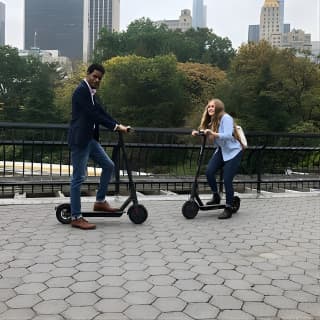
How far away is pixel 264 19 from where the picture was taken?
4574 inches

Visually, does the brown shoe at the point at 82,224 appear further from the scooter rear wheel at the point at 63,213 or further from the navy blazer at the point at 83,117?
the navy blazer at the point at 83,117

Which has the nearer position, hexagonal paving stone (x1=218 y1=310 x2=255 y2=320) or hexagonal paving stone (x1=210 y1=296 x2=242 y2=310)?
hexagonal paving stone (x1=218 y1=310 x2=255 y2=320)

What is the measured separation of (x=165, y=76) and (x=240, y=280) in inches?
1813

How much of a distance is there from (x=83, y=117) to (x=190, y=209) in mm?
1949

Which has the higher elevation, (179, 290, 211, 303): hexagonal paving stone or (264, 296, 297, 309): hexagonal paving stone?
(179, 290, 211, 303): hexagonal paving stone

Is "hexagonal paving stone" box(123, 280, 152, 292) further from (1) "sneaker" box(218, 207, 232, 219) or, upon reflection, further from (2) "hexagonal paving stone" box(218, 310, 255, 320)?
(1) "sneaker" box(218, 207, 232, 219)

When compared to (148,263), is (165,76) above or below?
above

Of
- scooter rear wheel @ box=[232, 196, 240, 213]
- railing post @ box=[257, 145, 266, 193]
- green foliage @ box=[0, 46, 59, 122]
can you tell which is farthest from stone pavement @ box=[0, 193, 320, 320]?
green foliage @ box=[0, 46, 59, 122]

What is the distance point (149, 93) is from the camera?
49.3 m

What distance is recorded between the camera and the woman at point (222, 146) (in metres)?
6.64

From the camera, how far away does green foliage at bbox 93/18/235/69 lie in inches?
2697

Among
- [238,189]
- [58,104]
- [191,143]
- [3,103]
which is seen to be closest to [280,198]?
[238,189]

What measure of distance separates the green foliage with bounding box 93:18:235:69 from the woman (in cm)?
5833

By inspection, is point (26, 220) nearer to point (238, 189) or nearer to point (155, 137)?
point (155, 137)
